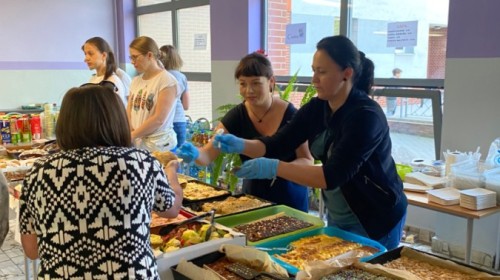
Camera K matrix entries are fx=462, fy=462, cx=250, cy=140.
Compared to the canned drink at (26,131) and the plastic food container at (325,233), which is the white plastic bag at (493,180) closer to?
the plastic food container at (325,233)

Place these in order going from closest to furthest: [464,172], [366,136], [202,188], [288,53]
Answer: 1. [366,136]
2. [202,188]
3. [464,172]
4. [288,53]

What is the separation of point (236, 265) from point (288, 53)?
3476mm

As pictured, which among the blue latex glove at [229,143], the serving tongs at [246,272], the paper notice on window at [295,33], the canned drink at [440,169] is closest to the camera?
the serving tongs at [246,272]

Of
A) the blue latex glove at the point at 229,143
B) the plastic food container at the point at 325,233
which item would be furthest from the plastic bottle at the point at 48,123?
the plastic food container at the point at 325,233

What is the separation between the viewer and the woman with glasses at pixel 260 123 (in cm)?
206

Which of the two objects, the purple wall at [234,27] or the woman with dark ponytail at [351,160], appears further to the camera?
the purple wall at [234,27]

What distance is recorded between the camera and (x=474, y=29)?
2.95 metres

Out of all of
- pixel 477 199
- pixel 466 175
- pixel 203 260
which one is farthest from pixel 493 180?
pixel 203 260

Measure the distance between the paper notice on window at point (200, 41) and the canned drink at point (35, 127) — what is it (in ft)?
7.91

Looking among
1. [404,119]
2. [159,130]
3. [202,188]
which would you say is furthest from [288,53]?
[202,188]

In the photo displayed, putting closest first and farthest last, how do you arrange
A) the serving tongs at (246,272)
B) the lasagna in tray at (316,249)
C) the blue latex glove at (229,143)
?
the serving tongs at (246,272), the lasagna in tray at (316,249), the blue latex glove at (229,143)

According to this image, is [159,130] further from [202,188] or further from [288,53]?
[288,53]

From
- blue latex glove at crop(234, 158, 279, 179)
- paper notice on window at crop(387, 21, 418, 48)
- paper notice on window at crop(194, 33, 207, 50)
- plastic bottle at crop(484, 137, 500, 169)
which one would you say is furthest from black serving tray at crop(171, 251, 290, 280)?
paper notice on window at crop(194, 33, 207, 50)

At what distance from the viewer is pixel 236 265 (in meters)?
1.37
